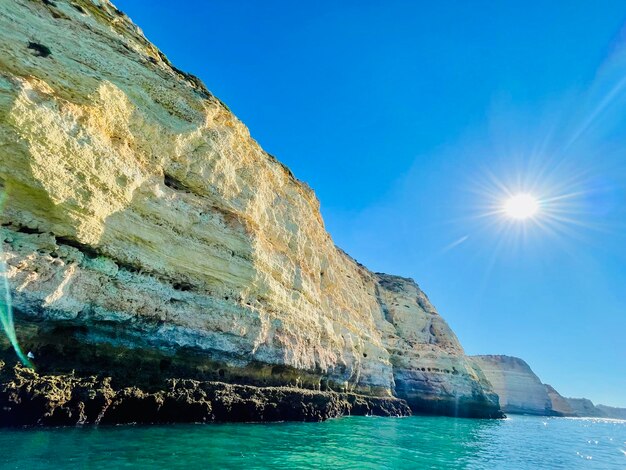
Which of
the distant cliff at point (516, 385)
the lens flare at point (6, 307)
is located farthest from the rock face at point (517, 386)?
the lens flare at point (6, 307)

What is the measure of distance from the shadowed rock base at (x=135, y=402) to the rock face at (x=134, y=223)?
703 millimetres

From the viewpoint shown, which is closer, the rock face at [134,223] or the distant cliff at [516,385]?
the rock face at [134,223]

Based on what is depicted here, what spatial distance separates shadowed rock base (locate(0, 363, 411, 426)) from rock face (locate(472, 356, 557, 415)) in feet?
297

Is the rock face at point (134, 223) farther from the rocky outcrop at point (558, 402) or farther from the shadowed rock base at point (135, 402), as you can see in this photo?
the rocky outcrop at point (558, 402)

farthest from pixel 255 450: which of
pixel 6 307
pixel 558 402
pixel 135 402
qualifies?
pixel 558 402

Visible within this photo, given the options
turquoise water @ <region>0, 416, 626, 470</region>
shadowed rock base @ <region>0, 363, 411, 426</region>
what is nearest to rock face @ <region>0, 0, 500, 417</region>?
shadowed rock base @ <region>0, 363, 411, 426</region>

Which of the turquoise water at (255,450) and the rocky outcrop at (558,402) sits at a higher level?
the rocky outcrop at (558,402)

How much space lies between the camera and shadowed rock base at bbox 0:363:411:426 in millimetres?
11047

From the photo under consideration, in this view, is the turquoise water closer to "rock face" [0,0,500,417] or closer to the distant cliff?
"rock face" [0,0,500,417]

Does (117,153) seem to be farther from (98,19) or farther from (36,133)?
(98,19)

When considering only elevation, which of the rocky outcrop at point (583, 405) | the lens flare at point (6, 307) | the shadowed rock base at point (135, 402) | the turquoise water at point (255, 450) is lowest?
the turquoise water at point (255, 450)

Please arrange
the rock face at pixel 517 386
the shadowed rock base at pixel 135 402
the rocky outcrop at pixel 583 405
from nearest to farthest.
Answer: the shadowed rock base at pixel 135 402
the rock face at pixel 517 386
the rocky outcrop at pixel 583 405

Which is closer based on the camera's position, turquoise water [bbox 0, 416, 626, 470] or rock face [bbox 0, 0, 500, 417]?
turquoise water [bbox 0, 416, 626, 470]

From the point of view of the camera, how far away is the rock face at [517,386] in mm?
96438
